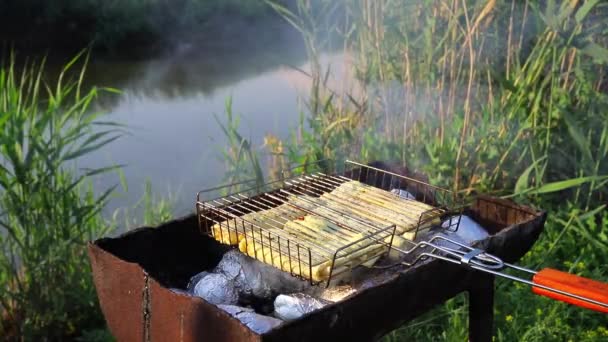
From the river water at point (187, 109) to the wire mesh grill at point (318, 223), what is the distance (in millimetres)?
1657

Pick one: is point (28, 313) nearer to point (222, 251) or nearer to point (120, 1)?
point (222, 251)

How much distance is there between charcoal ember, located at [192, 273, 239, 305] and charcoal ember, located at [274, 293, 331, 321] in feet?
0.53

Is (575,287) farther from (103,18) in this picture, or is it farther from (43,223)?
(103,18)

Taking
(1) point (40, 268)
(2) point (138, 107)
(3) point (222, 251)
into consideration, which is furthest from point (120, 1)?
(3) point (222, 251)

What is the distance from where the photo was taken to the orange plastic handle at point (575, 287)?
58.5 inches

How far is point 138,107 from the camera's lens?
7605 millimetres

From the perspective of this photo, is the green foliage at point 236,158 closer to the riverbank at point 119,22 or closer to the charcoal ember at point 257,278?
the charcoal ember at point 257,278

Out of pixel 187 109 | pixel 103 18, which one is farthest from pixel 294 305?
pixel 103 18

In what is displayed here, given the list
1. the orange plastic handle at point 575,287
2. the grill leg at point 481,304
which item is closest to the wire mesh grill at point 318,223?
the grill leg at point 481,304

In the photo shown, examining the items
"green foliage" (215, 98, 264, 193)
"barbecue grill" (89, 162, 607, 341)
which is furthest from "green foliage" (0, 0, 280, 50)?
"barbecue grill" (89, 162, 607, 341)

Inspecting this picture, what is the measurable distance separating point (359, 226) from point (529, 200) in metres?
1.88

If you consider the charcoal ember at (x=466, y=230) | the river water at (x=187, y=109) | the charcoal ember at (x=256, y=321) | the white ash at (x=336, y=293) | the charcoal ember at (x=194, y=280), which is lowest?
the river water at (x=187, y=109)

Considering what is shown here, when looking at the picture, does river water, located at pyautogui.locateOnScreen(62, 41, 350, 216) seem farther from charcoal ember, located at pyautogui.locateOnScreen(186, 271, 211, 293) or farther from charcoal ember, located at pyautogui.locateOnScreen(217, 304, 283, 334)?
charcoal ember, located at pyautogui.locateOnScreen(217, 304, 283, 334)

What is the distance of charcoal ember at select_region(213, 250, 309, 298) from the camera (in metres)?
2.03
